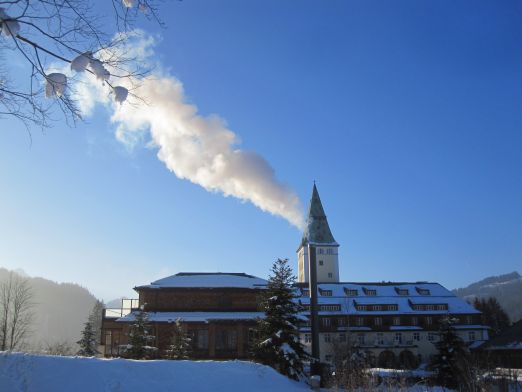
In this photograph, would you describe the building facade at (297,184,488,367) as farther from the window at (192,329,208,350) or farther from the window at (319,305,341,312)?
the window at (192,329,208,350)

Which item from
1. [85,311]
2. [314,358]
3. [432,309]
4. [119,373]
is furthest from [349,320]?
[85,311]

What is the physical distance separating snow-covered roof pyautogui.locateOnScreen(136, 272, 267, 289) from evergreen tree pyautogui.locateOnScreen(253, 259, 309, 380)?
47.2 feet

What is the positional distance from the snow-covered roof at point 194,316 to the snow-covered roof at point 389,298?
2355cm

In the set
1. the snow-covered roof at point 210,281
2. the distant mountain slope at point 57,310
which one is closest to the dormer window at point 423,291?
the snow-covered roof at point 210,281

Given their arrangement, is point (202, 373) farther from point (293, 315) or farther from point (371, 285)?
point (371, 285)

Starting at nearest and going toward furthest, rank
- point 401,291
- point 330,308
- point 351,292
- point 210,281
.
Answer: point 210,281 < point 330,308 < point 351,292 < point 401,291

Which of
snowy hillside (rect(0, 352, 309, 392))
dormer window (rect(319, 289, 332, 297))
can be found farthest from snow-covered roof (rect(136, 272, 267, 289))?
dormer window (rect(319, 289, 332, 297))

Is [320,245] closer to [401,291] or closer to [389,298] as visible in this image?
[401,291]

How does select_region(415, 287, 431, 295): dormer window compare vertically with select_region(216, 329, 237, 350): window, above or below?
above

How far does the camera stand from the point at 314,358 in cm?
2725

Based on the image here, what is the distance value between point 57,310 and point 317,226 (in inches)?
5297

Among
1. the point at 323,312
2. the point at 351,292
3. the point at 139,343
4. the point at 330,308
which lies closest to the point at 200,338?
the point at 139,343

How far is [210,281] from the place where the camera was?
140 feet

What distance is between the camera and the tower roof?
86.9 meters
